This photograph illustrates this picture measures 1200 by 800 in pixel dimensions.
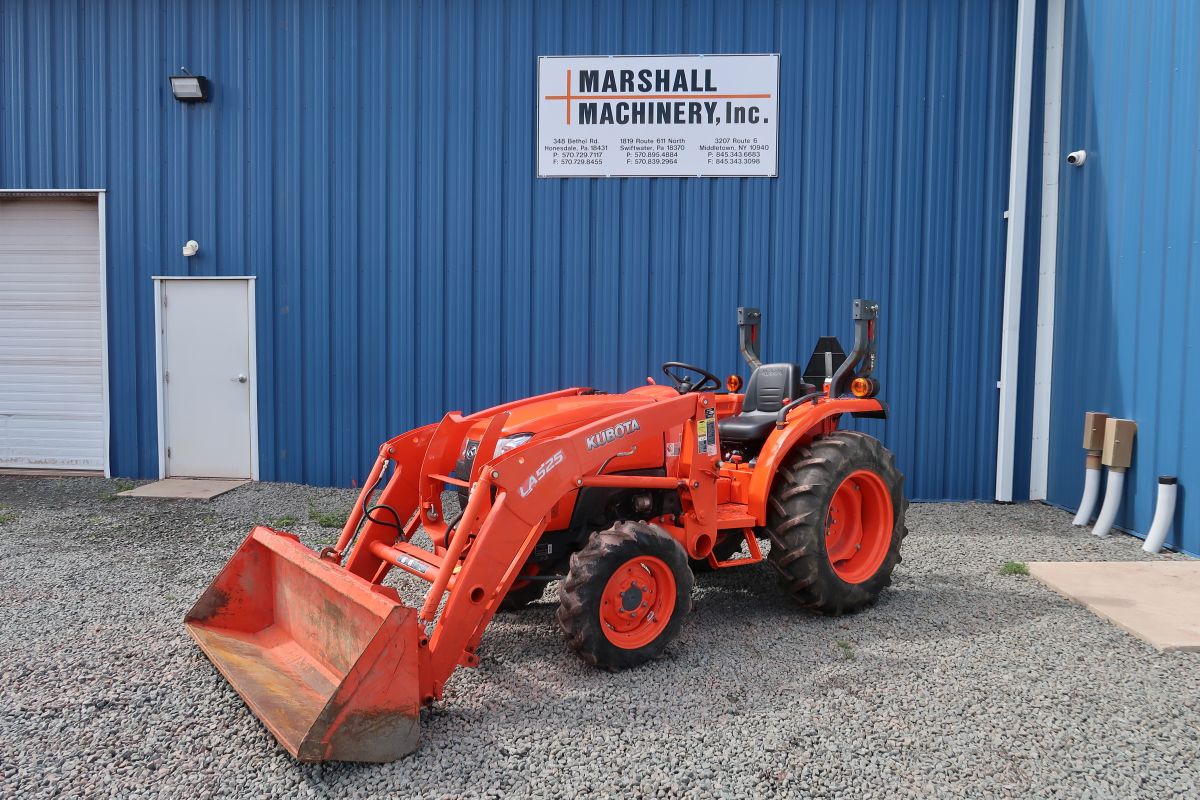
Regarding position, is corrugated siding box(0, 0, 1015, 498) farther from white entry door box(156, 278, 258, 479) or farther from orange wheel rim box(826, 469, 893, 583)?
orange wheel rim box(826, 469, 893, 583)

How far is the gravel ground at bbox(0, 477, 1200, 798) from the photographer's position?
2861 mm

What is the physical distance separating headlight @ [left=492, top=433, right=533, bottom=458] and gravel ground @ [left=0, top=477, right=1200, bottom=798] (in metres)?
0.92

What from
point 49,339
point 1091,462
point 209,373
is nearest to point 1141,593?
point 1091,462

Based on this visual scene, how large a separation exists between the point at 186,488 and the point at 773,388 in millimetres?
5666

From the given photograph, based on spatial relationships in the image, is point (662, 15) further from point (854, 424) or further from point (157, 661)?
point (157, 661)

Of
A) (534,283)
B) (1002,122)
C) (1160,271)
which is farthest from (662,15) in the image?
(1160,271)

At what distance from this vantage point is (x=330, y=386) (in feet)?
27.5

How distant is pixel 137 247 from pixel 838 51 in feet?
22.3

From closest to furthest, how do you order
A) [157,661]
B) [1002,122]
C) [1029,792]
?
1. [1029,792]
2. [157,661]
3. [1002,122]

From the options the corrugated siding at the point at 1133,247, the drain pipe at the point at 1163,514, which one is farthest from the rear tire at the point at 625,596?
the corrugated siding at the point at 1133,247

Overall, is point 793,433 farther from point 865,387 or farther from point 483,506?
point 483,506

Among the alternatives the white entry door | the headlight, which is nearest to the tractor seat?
the headlight

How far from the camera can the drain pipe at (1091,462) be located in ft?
22.3

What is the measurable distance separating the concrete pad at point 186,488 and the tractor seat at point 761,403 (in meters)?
4.93
